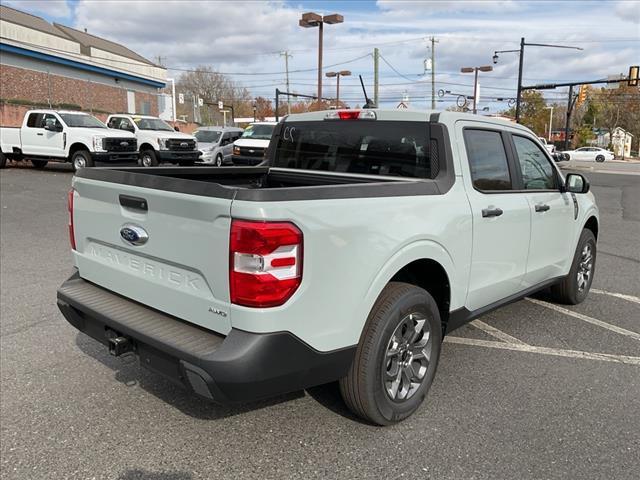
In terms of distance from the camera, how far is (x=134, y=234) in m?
2.93

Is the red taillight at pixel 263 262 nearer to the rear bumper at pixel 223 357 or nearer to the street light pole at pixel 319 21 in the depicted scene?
the rear bumper at pixel 223 357

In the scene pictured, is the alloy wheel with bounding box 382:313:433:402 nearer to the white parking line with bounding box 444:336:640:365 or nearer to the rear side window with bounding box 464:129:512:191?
the rear side window with bounding box 464:129:512:191

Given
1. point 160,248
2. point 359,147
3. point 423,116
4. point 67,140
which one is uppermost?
point 423,116

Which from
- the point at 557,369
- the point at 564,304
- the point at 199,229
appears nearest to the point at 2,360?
the point at 199,229

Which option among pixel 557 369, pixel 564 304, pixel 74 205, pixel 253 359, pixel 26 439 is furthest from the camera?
pixel 564 304

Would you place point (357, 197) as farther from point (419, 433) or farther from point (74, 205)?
point (74, 205)

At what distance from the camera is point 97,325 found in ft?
10.2

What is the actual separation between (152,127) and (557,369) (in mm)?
19102

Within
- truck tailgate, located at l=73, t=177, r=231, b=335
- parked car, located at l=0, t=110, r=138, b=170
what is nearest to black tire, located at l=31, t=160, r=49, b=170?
parked car, located at l=0, t=110, r=138, b=170

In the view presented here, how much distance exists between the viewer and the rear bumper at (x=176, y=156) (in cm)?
1911

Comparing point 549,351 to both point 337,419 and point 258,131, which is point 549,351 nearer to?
point 337,419

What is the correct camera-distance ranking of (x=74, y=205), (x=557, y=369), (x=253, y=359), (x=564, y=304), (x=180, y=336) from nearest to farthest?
(x=253, y=359) → (x=180, y=336) → (x=74, y=205) → (x=557, y=369) → (x=564, y=304)


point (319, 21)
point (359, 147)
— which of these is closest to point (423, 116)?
point (359, 147)

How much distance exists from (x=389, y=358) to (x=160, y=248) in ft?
4.63
